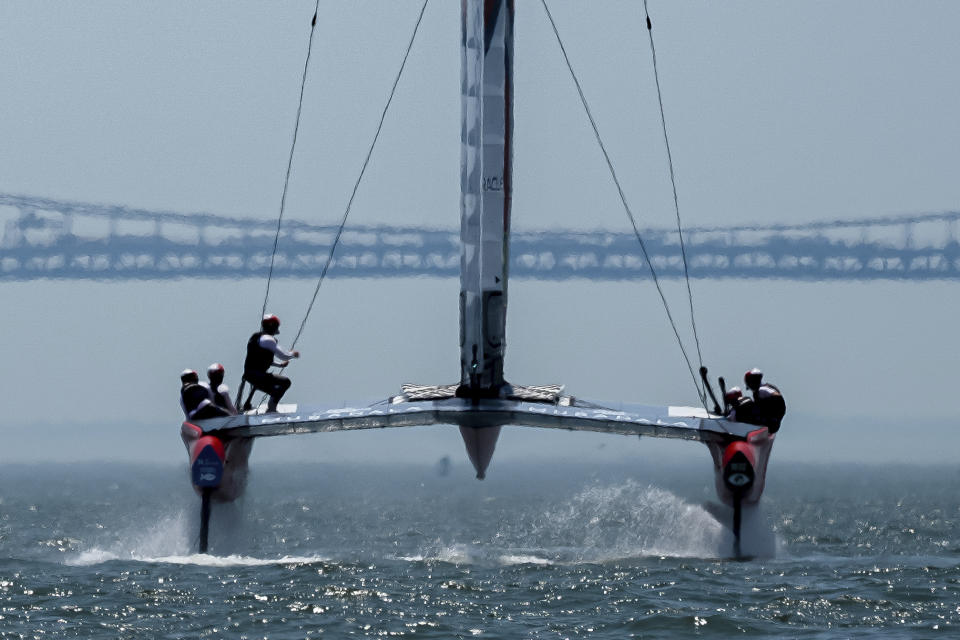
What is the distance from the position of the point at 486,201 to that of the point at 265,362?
2494 mm

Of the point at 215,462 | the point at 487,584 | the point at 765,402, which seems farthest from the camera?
the point at 765,402

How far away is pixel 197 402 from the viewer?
43.9 feet

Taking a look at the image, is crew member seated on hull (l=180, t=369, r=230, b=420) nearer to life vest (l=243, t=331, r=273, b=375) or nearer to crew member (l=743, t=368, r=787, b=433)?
life vest (l=243, t=331, r=273, b=375)

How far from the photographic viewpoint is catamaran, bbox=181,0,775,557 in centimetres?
1206

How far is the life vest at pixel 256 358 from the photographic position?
13.5 metres

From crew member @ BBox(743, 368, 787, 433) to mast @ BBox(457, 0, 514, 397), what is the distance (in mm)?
2230

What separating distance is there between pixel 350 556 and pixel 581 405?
228 cm

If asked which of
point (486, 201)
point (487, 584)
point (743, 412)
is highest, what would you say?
point (486, 201)

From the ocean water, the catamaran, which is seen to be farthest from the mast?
the ocean water

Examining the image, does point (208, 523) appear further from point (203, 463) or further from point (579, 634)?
point (579, 634)

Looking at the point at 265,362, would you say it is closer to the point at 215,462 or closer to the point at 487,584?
the point at 215,462

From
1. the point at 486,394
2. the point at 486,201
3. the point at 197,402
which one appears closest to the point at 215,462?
the point at 197,402

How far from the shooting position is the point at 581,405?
12.8 m

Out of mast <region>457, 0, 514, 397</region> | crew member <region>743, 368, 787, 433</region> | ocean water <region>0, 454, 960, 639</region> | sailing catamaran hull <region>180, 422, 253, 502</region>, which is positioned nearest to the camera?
ocean water <region>0, 454, 960, 639</region>
